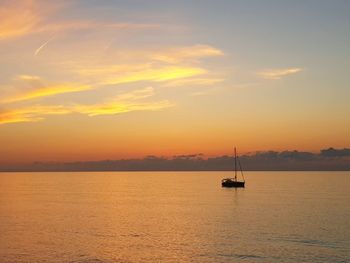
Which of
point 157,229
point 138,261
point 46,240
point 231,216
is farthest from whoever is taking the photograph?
point 231,216

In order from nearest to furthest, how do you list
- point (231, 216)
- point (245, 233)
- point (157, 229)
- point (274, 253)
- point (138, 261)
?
point (138, 261), point (274, 253), point (245, 233), point (157, 229), point (231, 216)

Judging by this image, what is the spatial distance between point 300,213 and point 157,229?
143 feet

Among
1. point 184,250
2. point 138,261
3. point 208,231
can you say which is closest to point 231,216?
point 208,231

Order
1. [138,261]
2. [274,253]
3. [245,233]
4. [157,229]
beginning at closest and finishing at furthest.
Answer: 1. [138,261]
2. [274,253]
3. [245,233]
4. [157,229]

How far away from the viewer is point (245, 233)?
80.8 metres

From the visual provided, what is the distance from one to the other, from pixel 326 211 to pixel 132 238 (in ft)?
205

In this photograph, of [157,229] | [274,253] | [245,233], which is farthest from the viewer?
[157,229]

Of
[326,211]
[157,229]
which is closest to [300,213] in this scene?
[326,211]

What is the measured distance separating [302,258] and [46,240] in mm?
40673

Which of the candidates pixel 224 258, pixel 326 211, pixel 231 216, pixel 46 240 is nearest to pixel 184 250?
pixel 224 258

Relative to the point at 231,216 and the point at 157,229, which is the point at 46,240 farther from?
the point at 231,216

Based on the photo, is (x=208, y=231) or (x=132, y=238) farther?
(x=208, y=231)

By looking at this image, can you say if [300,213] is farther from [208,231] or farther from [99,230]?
[99,230]

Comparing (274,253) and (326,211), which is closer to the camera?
(274,253)
